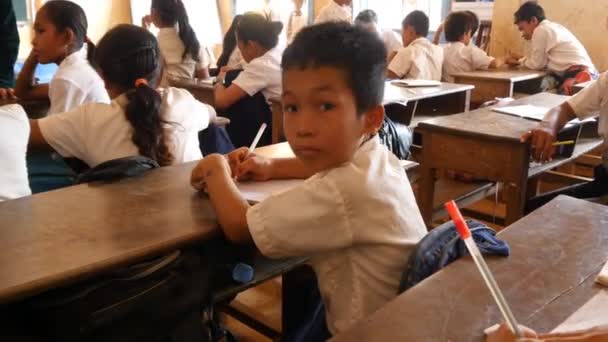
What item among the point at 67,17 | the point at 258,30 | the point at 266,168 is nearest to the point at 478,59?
the point at 258,30

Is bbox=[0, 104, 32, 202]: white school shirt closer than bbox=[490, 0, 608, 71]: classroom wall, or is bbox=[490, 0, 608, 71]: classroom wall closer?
bbox=[0, 104, 32, 202]: white school shirt

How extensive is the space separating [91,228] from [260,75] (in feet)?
7.40

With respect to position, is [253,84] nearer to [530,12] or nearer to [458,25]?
[458,25]

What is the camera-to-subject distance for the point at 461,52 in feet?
16.7

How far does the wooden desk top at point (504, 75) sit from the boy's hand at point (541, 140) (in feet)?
7.63

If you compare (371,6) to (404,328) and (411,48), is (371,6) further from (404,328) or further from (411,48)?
(404,328)

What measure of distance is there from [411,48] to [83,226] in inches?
153

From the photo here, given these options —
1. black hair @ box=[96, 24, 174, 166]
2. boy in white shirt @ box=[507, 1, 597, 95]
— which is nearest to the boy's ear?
black hair @ box=[96, 24, 174, 166]

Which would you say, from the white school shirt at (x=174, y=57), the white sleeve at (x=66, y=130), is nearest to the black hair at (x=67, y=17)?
the white sleeve at (x=66, y=130)

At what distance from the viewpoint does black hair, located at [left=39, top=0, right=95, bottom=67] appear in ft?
8.27

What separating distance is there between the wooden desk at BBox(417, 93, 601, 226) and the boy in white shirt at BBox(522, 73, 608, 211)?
2.3 inches

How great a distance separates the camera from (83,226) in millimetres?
1150

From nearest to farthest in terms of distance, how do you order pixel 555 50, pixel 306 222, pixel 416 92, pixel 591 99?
pixel 306 222, pixel 591 99, pixel 416 92, pixel 555 50

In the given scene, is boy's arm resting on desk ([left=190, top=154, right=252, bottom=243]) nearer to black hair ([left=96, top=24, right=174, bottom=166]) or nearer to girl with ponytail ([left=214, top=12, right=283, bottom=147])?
black hair ([left=96, top=24, right=174, bottom=166])
